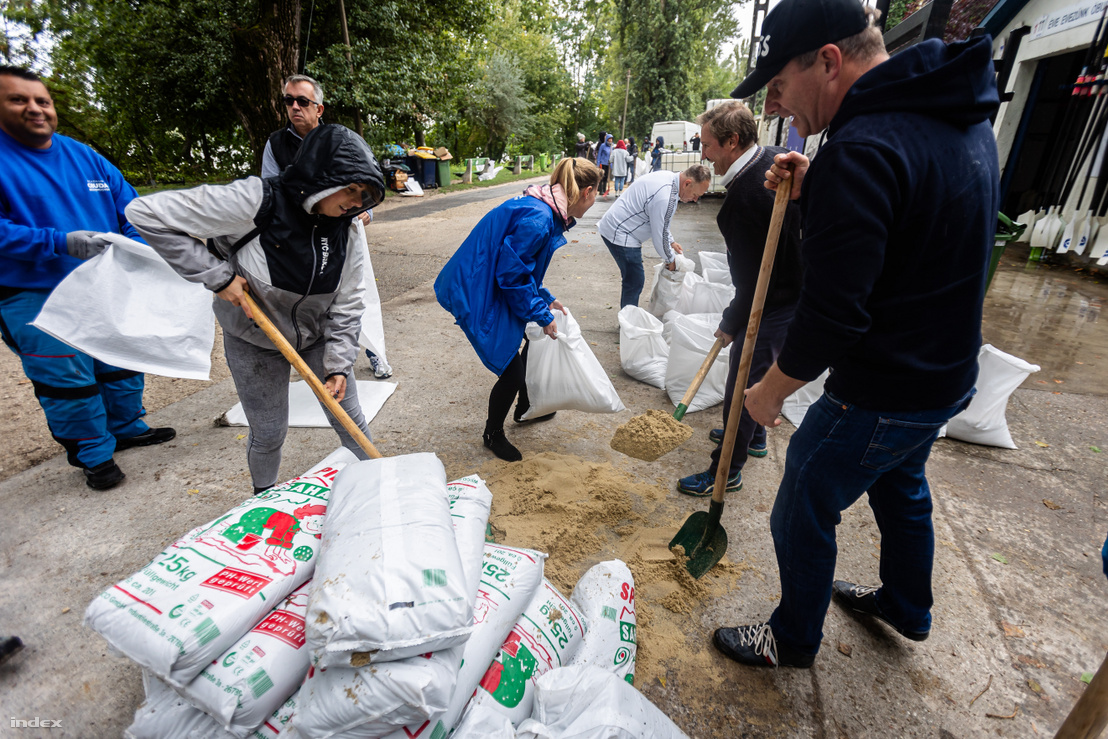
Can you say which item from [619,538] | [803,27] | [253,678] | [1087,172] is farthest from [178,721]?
[1087,172]

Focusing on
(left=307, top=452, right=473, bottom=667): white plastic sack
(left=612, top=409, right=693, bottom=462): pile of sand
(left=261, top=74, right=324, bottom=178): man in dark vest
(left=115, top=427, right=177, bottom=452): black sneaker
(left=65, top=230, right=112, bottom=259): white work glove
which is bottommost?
(left=612, top=409, right=693, bottom=462): pile of sand

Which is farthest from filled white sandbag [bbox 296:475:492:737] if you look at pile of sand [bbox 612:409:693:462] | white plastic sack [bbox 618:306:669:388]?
white plastic sack [bbox 618:306:669:388]

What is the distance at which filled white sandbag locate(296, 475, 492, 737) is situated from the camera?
1.14 metres

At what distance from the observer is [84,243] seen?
2.45 m

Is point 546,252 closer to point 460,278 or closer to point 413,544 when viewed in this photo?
point 460,278

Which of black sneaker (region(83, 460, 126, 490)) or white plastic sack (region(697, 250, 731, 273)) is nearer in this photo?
black sneaker (region(83, 460, 126, 490))

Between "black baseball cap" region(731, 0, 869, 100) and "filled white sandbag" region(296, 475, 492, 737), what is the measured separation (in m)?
1.74

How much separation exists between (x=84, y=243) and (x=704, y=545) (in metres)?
3.12

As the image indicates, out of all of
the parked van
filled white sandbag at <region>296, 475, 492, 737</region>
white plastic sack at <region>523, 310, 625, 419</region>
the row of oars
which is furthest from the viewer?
the parked van

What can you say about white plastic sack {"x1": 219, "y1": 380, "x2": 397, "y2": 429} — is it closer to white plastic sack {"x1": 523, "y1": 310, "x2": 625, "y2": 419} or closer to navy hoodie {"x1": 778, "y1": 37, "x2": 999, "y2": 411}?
white plastic sack {"x1": 523, "y1": 310, "x2": 625, "y2": 419}

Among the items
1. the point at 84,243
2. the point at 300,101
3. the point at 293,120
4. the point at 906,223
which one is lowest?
the point at 84,243

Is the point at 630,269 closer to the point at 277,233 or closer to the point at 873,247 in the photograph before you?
the point at 277,233

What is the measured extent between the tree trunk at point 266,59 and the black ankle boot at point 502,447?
6.67 metres

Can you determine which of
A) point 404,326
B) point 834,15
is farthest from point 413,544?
point 404,326
